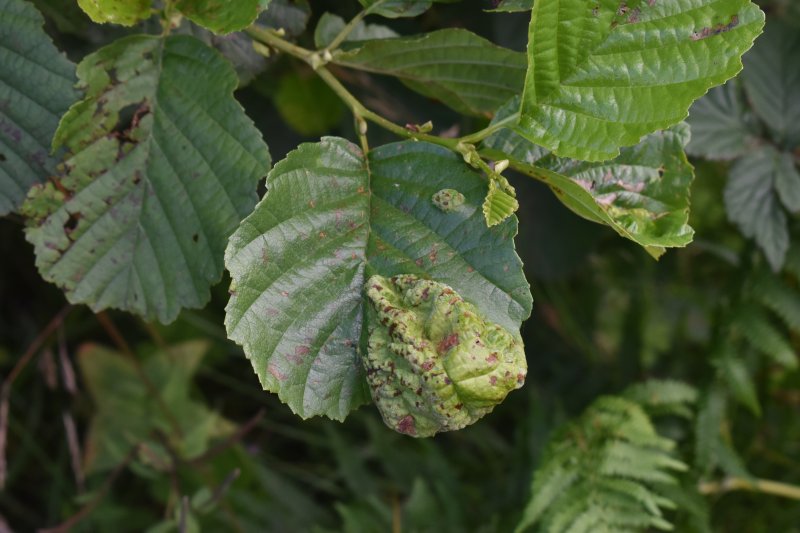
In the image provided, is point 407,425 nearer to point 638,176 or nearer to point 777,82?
point 638,176

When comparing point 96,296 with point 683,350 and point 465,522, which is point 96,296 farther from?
point 683,350

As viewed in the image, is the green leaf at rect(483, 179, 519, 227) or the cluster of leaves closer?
the green leaf at rect(483, 179, 519, 227)

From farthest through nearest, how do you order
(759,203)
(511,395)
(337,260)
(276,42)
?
1. (511,395)
2. (759,203)
3. (276,42)
4. (337,260)

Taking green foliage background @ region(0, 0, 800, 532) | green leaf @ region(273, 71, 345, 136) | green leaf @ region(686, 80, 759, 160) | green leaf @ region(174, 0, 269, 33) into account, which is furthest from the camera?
green leaf @ region(273, 71, 345, 136)

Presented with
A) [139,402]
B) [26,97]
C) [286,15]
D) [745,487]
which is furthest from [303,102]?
[745,487]

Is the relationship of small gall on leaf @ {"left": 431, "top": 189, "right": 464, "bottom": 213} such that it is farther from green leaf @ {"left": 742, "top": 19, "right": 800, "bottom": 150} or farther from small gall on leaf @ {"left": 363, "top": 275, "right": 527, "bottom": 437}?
green leaf @ {"left": 742, "top": 19, "right": 800, "bottom": 150}

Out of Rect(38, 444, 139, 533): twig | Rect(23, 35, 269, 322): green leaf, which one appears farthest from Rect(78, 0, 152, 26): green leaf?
Rect(38, 444, 139, 533): twig
